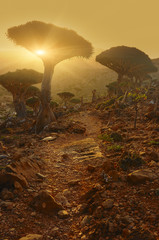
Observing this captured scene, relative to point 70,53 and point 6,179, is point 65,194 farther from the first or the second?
point 70,53

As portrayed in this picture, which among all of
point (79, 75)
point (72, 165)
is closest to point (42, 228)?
point (72, 165)

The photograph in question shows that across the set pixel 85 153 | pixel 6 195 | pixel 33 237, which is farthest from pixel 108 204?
pixel 85 153

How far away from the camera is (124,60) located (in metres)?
32.2

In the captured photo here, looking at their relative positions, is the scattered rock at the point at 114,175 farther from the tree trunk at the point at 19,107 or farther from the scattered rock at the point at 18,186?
the tree trunk at the point at 19,107

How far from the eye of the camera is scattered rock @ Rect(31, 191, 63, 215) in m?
3.58

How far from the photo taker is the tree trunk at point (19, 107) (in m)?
28.0

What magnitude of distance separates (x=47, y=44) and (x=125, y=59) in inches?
838

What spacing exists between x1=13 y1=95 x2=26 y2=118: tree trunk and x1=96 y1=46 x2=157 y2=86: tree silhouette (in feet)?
57.8

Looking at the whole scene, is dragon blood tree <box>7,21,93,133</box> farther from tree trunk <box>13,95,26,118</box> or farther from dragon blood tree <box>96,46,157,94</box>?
dragon blood tree <box>96,46,157,94</box>

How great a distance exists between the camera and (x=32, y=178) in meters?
4.93

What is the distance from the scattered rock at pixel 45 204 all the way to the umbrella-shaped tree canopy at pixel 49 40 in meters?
13.8

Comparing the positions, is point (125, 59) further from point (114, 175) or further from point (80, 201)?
point (80, 201)

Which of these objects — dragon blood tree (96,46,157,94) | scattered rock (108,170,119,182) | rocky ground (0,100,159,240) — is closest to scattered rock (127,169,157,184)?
rocky ground (0,100,159,240)

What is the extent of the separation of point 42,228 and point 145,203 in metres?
1.98
